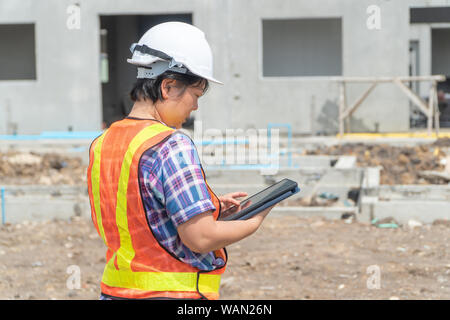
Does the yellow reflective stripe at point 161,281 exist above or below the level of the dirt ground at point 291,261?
above

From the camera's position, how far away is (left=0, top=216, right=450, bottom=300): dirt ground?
5.53 metres

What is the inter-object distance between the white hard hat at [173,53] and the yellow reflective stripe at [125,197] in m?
0.19

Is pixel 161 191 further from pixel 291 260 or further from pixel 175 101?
pixel 291 260

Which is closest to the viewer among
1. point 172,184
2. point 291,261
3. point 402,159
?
point 172,184

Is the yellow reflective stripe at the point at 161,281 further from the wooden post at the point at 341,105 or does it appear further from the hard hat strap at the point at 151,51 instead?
the wooden post at the point at 341,105

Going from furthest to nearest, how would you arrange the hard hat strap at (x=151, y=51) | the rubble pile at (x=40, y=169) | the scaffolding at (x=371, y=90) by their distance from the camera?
the scaffolding at (x=371, y=90) < the rubble pile at (x=40, y=169) < the hard hat strap at (x=151, y=51)

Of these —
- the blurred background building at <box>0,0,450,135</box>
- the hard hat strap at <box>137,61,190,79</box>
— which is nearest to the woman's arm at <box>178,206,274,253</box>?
the hard hat strap at <box>137,61,190,79</box>

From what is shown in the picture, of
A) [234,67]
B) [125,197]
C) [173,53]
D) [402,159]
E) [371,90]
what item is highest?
[234,67]

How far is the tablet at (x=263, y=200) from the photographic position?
201cm

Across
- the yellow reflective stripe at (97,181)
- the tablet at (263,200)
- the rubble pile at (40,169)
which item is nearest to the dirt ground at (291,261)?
the rubble pile at (40,169)

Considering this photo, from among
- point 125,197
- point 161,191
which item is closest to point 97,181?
point 125,197

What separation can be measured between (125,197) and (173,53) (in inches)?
18.0

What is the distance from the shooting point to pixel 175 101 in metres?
2.02
